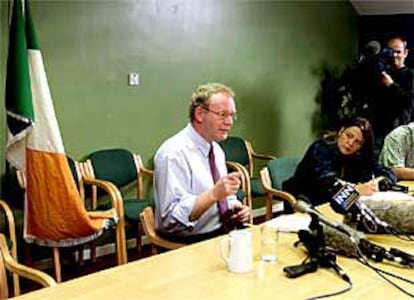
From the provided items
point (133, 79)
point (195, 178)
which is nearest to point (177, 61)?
point (133, 79)

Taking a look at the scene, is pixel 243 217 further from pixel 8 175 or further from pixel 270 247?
pixel 8 175

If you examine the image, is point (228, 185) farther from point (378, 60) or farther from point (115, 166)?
point (378, 60)

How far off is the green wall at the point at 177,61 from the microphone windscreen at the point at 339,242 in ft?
8.00

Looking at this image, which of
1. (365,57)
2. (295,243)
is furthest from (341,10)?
(295,243)

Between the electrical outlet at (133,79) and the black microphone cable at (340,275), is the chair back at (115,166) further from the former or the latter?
the black microphone cable at (340,275)

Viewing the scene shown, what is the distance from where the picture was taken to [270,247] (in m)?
2.22

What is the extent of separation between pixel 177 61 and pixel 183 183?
2367 mm

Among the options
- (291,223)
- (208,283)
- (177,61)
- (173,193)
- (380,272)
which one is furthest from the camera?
(177,61)

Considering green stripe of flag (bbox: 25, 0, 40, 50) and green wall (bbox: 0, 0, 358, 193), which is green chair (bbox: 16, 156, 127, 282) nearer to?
green wall (bbox: 0, 0, 358, 193)

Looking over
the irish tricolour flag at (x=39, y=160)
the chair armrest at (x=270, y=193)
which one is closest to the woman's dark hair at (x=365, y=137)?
the chair armrest at (x=270, y=193)

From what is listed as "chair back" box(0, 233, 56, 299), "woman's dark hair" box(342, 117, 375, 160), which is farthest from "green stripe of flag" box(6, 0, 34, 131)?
"woman's dark hair" box(342, 117, 375, 160)

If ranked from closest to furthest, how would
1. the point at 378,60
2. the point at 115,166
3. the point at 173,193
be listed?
the point at 173,193 → the point at 115,166 → the point at 378,60

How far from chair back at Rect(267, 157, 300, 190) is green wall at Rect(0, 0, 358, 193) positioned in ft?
4.24

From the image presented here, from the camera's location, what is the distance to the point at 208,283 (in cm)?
187
